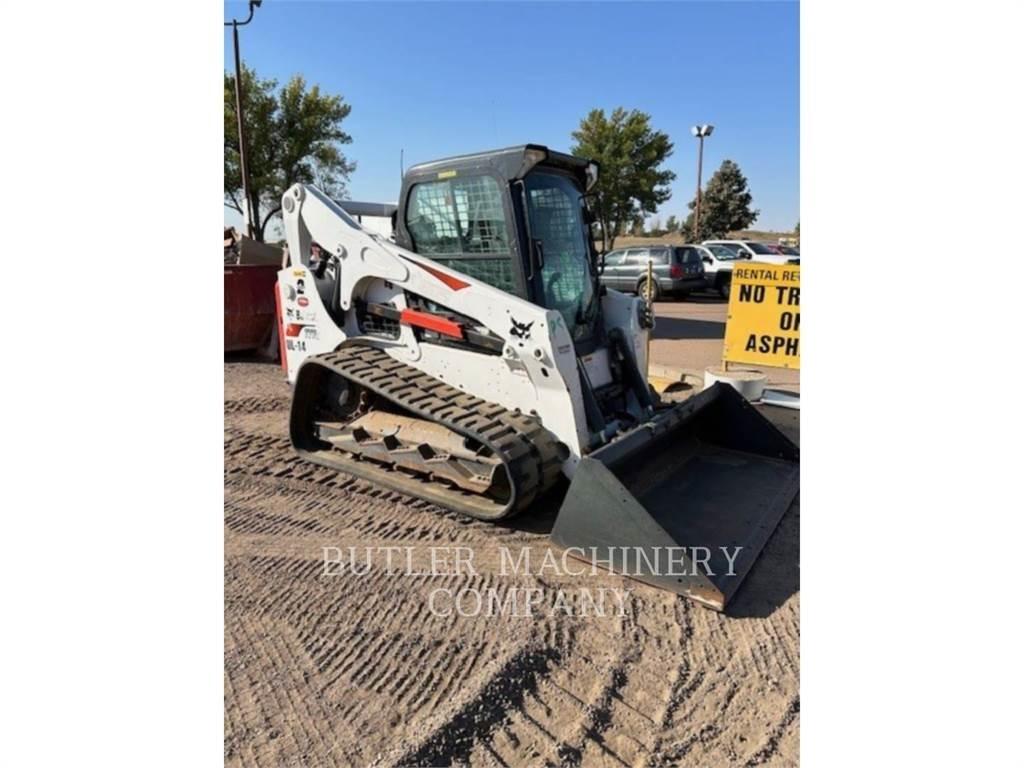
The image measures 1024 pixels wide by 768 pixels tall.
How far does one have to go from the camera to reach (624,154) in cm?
2286

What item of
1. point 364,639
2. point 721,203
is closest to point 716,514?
point 364,639

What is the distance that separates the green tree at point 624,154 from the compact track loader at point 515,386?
19.0 m

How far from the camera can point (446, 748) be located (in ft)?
7.06

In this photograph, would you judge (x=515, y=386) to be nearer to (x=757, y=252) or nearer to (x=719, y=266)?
(x=719, y=266)

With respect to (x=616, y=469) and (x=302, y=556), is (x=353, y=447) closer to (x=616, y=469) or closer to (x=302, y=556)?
(x=302, y=556)

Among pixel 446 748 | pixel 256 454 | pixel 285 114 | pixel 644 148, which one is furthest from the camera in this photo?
pixel 644 148

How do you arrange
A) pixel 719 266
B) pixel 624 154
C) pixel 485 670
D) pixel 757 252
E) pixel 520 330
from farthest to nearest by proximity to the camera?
pixel 624 154, pixel 757 252, pixel 719 266, pixel 520 330, pixel 485 670

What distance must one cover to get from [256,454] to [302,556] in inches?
70.1

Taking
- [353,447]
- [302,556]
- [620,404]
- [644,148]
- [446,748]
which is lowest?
[446,748]

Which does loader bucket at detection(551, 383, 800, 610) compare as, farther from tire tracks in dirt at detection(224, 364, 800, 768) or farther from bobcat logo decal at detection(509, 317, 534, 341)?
bobcat logo decal at detection(509, 317, 534, 341)

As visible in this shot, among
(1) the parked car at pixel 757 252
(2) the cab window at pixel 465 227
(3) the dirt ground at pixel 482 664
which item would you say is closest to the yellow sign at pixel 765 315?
(3) the dirt ground at pixel 482 664

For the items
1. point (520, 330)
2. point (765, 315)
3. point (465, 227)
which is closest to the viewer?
point (520, 330)

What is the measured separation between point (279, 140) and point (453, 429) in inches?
741

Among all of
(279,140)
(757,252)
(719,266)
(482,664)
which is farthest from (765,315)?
(279,140)
